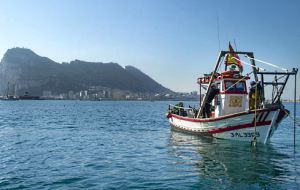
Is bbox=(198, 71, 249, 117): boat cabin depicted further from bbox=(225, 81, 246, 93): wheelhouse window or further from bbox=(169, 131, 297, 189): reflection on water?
bbox=(169, 131, 297, 189): reflection on water

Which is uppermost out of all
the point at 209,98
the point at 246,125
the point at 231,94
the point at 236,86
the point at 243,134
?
the point at 236,86

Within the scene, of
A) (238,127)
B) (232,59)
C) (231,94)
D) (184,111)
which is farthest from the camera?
(184,111)

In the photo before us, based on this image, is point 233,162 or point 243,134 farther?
point 243,134

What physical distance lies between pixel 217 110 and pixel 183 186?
639 inches

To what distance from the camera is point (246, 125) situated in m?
27.7

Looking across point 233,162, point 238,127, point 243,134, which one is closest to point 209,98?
point 238,127

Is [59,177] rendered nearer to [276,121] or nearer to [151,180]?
[151,180]

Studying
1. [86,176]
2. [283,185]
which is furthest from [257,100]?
[86,176]

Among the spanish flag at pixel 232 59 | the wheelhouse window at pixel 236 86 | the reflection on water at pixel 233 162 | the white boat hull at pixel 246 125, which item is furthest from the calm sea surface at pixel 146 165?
the spanish flag at pixel 232 59

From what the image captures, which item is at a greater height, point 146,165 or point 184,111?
point 184,111

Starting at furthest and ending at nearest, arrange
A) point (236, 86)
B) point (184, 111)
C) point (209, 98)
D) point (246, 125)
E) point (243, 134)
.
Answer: point (184, 111)
point (209, 98)
point (236, 86)
point (243, 134)
point (246, 125)

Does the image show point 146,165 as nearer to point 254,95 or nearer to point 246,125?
point 246,125

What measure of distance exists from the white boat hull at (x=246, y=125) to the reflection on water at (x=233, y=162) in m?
0.55

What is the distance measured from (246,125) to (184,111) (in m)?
13.1
